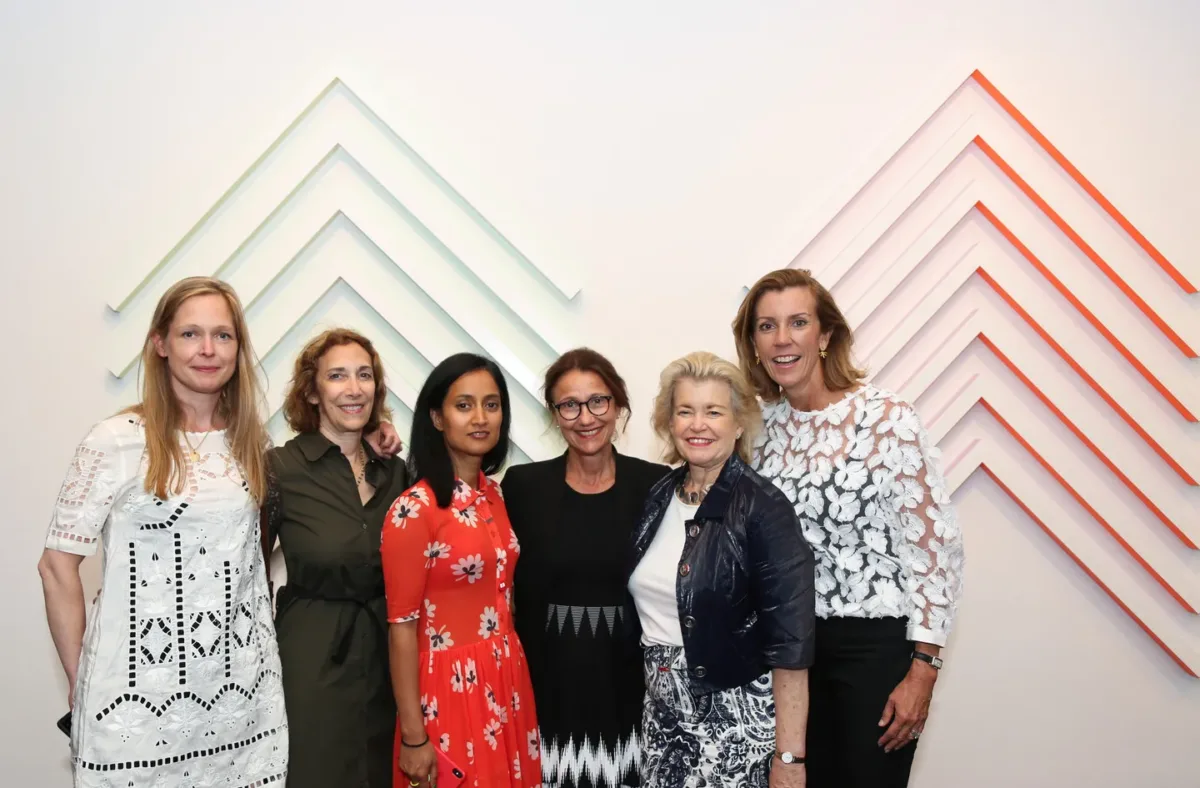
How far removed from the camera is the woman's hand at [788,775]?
1.85 meters

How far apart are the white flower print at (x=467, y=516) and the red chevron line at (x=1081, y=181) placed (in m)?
2.36

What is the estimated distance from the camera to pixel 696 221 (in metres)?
3.18

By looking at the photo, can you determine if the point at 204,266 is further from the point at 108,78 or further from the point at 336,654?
the point at 336,654

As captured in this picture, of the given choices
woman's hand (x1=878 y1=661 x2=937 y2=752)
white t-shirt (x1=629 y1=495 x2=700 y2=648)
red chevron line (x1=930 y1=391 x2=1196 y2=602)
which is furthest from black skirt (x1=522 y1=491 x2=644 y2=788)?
red chevron line (x1=930 y1=391 x2=1196 y2=602)

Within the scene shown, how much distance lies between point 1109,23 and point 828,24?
100 centimetres

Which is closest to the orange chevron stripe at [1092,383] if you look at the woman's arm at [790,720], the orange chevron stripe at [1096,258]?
the orange chevron stripe at [1096,258]

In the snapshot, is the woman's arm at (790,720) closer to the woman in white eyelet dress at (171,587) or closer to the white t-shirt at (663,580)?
the white t-shirt at (663,580)

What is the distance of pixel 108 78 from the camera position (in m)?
3.12

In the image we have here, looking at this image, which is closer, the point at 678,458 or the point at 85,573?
the point at 678,458

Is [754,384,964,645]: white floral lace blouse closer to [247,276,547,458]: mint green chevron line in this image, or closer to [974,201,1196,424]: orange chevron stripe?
[247,276,547,458]: mint green chevron line

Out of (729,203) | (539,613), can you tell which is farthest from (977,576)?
(539,613)

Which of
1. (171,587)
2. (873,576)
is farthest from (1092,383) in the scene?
(171,587)

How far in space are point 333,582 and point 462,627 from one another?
34 centimetres

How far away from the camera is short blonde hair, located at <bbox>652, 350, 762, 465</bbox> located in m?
2.01
